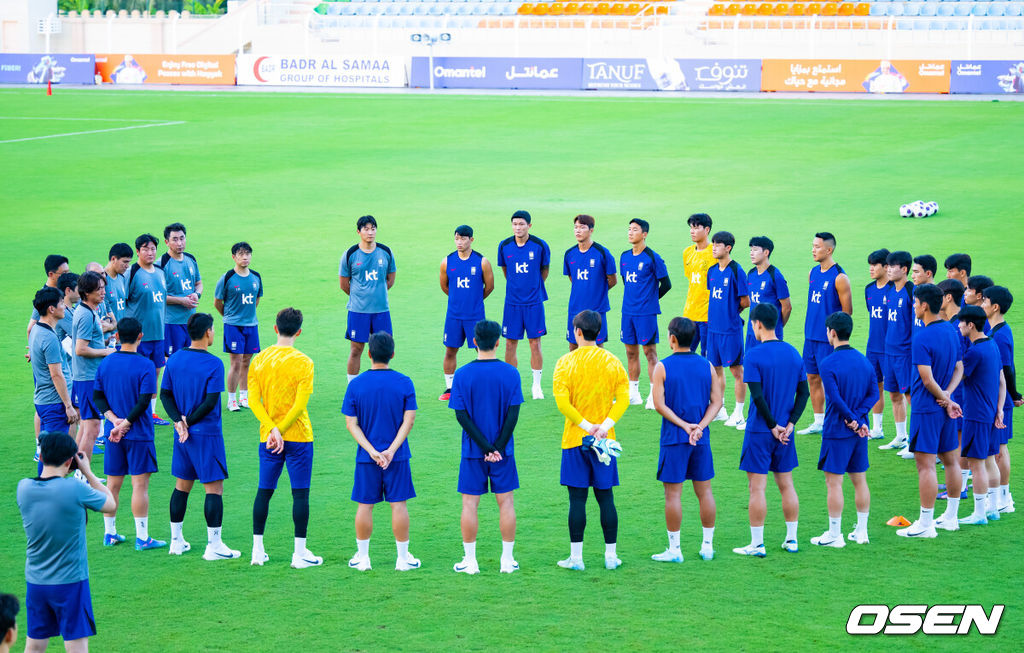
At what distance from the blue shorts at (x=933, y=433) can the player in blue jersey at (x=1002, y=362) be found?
0.46 meters

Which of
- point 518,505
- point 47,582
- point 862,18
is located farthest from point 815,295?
point 862,18

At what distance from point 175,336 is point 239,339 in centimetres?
79

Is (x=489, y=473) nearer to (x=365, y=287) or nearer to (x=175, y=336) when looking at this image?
(x=365, y=287)

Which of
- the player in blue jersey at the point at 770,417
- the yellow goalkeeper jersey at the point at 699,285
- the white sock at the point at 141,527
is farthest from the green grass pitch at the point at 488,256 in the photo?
the yellow goalkeeper jersey at the point at 699,285

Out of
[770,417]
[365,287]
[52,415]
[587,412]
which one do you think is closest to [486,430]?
[587,412]

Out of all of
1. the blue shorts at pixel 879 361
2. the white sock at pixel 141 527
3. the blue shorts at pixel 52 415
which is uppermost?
the blue shorts at pixel 879 361

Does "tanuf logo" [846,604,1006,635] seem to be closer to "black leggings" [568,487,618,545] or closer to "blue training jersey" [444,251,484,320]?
"black leggings" [568,487,618,545]

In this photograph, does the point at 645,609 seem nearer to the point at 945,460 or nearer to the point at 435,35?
the point at 945,460

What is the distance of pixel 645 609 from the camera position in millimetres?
8188

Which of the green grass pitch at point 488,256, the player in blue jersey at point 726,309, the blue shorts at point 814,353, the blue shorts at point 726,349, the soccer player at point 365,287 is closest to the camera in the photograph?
the green grass pitch at point 488,256

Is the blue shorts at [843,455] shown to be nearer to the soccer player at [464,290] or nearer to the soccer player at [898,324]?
the soccer player at [898,324]

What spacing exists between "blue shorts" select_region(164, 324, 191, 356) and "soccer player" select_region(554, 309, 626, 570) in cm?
646

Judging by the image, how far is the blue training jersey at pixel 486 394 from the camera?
28.5 feet

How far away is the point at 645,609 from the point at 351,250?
7.58 m
